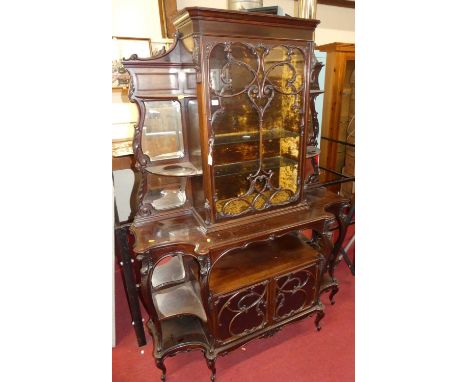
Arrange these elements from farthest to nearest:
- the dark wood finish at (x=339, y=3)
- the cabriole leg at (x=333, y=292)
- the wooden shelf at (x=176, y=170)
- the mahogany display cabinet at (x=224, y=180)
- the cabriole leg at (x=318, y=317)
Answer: the dark wood finish at (x=339, y=3)
the cabriole leg at (x=333, y=292)
the cabriole leg at (x=318, y=317)
the wooden shelf at (x=176, y=170)
the mahogany display cabinet at (x=224, y=180)

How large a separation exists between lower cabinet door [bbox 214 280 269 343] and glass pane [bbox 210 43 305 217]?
45 cm

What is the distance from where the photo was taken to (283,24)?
1.27 metres

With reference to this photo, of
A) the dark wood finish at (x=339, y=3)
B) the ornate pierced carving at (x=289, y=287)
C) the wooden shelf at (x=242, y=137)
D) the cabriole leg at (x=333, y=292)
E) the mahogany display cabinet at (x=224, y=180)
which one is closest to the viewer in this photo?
the mahogany display cabinet at (x=224, y=180)

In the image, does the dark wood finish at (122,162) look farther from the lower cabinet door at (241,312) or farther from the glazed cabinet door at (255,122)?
the lower cabinet door at (241,312)

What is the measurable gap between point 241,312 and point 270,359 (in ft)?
1.50

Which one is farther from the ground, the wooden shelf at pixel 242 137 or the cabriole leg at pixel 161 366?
the wooden shelf at pixel 242 137

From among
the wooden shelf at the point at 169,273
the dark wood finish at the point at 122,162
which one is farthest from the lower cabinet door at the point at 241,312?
the dark wood finish at the point at 122,162

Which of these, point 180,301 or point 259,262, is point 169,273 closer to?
point 180,301

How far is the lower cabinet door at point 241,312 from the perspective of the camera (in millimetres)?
1506

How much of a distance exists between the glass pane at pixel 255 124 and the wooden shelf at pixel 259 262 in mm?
368

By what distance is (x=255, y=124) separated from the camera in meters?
1.45
